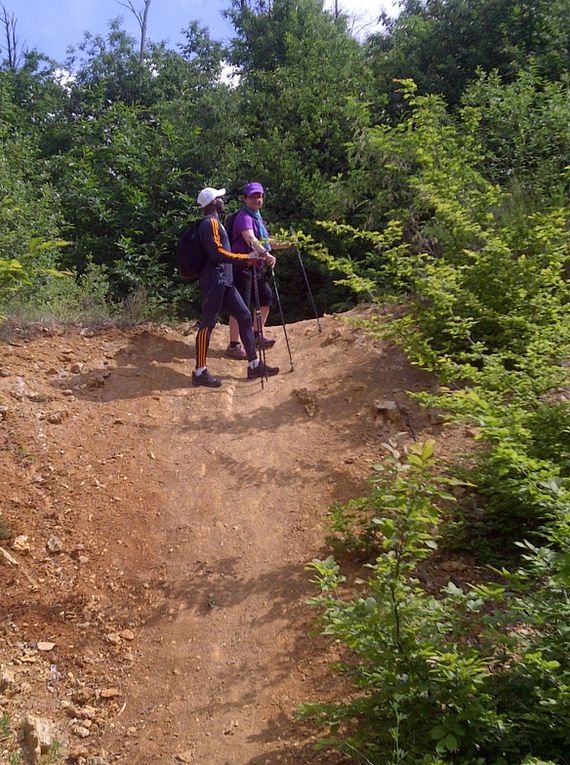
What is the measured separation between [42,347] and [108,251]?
4234 millimetres

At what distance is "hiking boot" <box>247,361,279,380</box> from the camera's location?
6930 mm

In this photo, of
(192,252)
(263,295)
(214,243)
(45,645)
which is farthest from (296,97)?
(45,645)

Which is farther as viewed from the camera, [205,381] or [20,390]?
[205,381]

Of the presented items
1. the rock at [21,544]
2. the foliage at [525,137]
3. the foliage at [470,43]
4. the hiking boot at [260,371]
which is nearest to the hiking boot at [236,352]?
the hiking boot at [260,371]

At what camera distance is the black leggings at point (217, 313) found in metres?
6.63

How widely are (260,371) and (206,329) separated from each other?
0.71 meters

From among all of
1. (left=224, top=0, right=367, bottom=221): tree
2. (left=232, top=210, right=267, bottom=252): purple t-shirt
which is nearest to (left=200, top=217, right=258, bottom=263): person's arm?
(left=232, top=210, right=267, bottom=252): purple t-shirt

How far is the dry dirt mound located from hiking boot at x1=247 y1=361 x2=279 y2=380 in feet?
0.40

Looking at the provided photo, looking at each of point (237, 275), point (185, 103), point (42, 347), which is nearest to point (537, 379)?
point (237, 275)

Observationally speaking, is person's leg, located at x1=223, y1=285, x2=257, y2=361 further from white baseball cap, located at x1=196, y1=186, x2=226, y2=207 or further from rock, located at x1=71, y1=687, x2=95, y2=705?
rock, located at x1=71, y1=687, x2=95, y2=705

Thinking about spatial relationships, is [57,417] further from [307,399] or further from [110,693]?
[110,693]

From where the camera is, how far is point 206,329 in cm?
666

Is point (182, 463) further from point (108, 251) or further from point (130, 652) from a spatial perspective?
point (108, 251)

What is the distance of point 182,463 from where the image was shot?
5.34 m
